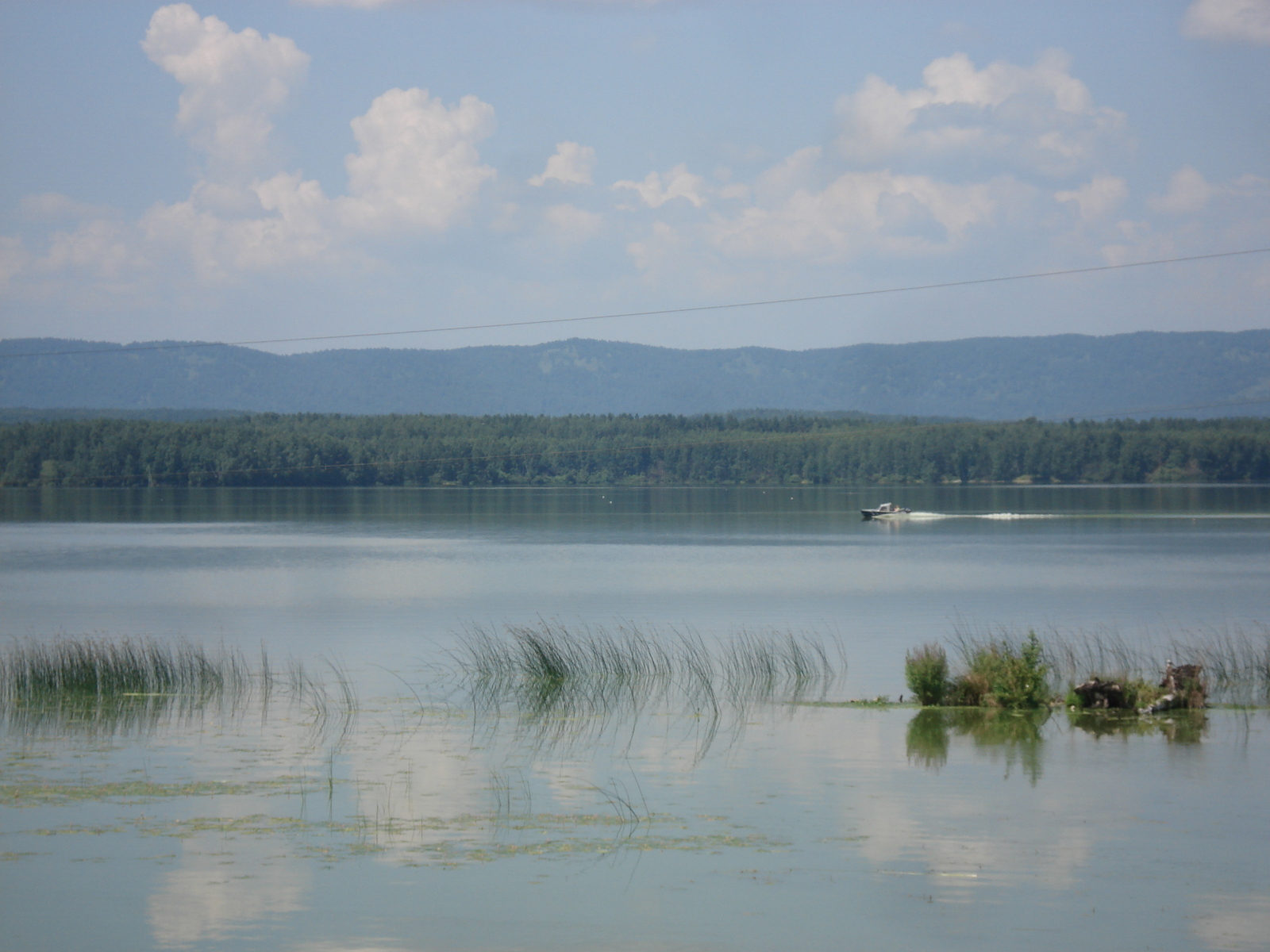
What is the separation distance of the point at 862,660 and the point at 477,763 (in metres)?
12.7

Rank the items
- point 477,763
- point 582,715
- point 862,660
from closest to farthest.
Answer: point 477,763 < point 582,715 < point 862,660

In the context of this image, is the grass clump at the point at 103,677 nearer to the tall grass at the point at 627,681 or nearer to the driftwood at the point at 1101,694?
the tall grass at the point at 627,681

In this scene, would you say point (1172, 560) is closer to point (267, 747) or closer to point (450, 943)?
point (267, 747)

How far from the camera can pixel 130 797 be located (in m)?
14.1

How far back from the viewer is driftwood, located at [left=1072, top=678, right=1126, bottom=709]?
62.0 ft

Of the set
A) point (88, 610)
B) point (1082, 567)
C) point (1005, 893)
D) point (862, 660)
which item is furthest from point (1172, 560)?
point (1005, 893)

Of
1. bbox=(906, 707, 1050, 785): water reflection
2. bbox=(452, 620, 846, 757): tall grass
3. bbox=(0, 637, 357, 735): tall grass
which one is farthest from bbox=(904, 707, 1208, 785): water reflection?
bbox=(0, 637, 357, 735): tall grass

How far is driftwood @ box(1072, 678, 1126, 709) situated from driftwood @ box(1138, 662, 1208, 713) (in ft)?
1.12

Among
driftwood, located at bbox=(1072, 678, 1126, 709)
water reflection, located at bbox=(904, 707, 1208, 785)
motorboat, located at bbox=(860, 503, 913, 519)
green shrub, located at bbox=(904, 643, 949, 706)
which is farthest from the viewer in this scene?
motorboat, located at bbox=(860, 503, 913, 519)

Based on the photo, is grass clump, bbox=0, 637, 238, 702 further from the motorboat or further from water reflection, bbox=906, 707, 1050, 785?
the motorboat

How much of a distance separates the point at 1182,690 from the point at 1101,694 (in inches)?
44.4

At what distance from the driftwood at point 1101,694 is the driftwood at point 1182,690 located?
1.12ft

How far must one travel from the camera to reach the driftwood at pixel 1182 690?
1880 centimetres

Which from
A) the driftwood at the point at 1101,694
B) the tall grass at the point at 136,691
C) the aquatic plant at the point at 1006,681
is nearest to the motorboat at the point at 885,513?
the tall grass at the point at 136,691
